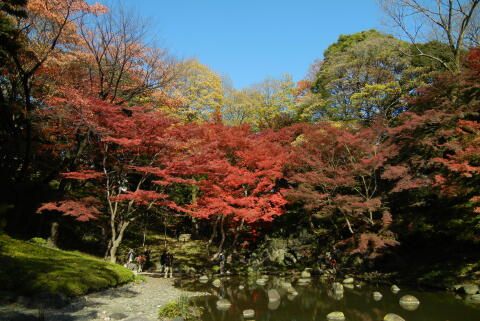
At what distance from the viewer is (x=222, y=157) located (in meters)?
21.5

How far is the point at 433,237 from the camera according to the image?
18172 mm

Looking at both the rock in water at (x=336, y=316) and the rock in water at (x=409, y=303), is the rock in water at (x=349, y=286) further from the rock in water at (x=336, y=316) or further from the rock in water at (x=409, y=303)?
the rock in water at (x=336, y=316)

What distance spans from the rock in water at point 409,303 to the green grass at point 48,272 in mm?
10166

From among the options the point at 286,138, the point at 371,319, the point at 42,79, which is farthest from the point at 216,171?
the point at 371,319

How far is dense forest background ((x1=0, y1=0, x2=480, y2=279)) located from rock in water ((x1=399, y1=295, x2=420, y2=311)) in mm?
3980

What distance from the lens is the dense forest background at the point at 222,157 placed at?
14727 millimetres

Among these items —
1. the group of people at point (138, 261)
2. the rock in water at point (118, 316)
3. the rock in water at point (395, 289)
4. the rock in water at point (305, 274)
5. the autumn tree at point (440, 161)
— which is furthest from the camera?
the rock in water at point (305, 274)

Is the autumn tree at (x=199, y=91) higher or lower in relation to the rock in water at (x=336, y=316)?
higher

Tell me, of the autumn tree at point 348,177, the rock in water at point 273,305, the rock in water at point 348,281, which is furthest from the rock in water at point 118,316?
the autumn tree at point 348,177

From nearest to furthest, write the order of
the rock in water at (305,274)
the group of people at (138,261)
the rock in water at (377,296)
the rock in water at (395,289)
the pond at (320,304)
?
the pond at (320,304), the rock in water at (377,296), the rock in water at (395,289), the group of people at (138,261), the rock in water at (305,274)

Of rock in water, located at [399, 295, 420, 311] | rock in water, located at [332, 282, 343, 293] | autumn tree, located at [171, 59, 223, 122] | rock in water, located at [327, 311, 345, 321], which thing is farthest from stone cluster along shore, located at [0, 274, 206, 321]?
autumn tree, located at [171, 59, 223, 122]

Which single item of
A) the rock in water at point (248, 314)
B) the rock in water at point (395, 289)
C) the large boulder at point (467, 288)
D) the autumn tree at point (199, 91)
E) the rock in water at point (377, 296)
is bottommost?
the rock in water at point (248, 314)

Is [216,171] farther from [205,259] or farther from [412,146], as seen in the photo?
[412,146]

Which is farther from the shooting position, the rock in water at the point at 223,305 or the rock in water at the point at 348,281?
the rock in water at the point at 348,281
